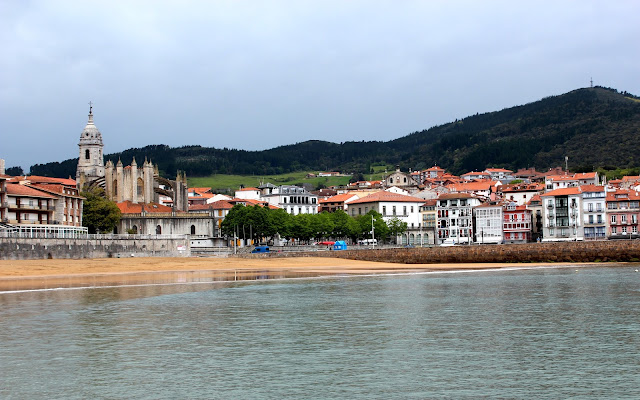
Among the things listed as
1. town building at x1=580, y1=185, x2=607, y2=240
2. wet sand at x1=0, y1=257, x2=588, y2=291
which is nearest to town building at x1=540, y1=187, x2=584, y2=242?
town building at x1=580, y1=185, x2=607, y2=240

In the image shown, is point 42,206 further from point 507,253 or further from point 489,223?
point 489,223

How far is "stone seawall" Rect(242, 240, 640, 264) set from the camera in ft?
280

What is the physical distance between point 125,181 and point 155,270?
2146 inches

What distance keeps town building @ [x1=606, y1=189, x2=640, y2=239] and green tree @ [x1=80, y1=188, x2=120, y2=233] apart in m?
70.2

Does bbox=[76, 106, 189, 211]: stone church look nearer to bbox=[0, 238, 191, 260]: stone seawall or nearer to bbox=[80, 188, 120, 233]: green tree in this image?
bbox=[80, 188, 120, 233]: green tree

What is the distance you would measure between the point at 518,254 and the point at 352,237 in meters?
42.7

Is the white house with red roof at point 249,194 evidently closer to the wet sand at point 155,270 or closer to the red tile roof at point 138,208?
the red tile roof at point 138,208

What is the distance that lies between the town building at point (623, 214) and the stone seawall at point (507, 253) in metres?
27.6

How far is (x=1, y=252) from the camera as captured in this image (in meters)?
67.0

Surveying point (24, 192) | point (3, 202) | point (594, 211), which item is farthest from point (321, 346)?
point (594, 211)

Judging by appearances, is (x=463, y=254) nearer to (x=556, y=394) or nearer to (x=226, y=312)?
(x=226, y=312)

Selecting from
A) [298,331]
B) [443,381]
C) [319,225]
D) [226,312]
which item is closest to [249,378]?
[443,381]

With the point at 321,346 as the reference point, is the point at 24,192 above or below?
above

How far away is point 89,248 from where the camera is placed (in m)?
78.0
